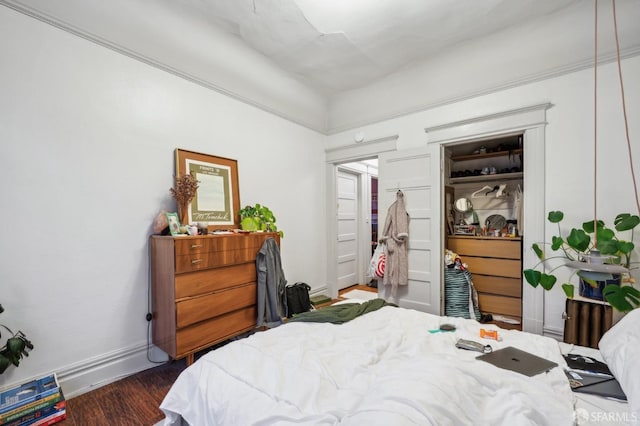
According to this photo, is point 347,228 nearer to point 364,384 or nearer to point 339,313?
point 339,313

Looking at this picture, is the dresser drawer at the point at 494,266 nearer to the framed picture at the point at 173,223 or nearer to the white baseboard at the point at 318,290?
the white baseboard at the point at 318,290

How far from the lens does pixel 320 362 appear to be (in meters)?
1.21

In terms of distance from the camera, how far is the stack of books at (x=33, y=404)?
1532 millimetres

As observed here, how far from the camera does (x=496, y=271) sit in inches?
135

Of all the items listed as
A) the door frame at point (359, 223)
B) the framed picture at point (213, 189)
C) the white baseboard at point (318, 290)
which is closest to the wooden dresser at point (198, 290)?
the framed picture at point (213, 189)

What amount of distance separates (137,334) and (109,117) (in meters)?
1.64

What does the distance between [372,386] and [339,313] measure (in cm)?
90

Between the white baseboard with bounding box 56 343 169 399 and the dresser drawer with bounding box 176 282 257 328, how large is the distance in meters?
0.54

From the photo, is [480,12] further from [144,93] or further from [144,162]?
[144,162]

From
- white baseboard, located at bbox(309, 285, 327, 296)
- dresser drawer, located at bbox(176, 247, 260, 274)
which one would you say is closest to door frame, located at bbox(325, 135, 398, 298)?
white baseboard, located at bbox(309, 285, 327, 296)

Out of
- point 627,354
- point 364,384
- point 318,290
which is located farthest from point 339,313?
point 318,290

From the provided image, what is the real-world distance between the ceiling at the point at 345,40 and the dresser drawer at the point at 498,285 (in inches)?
83.9

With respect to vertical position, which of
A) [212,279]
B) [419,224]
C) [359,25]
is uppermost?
[359,25]

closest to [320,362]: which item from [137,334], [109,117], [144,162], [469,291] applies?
[137,334]
